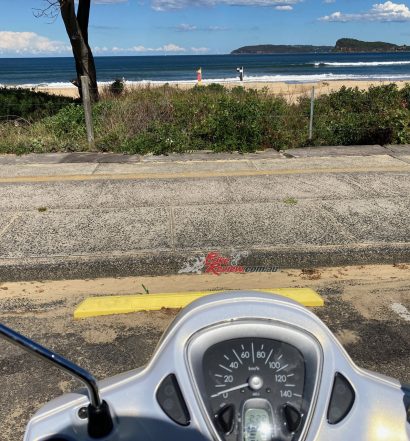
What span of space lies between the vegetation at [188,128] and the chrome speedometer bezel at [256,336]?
23.0ft

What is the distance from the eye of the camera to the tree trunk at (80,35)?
11.6 metres

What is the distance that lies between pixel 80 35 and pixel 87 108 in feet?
14.0

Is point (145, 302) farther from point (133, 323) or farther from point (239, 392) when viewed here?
point (239, 392)

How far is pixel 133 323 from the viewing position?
371 centimetres

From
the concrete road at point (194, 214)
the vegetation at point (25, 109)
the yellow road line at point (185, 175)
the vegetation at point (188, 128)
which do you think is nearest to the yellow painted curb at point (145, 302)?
the concrete road at point (194, 214)

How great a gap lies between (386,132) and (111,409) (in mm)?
9092

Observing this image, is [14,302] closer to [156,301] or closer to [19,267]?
[19,267]

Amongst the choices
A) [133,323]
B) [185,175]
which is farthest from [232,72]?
[133,323]

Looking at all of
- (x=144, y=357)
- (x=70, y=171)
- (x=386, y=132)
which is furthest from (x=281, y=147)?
(x=144, y=357)

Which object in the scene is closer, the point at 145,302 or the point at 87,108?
the point at 145,302

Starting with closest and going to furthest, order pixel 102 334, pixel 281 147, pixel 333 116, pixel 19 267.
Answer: pixel 102 334 → pixel 19 267 → pixel 281 147 → pixel 333 116

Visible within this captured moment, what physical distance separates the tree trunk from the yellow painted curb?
8.62 meters

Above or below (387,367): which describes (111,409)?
above

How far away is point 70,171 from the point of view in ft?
24.2
